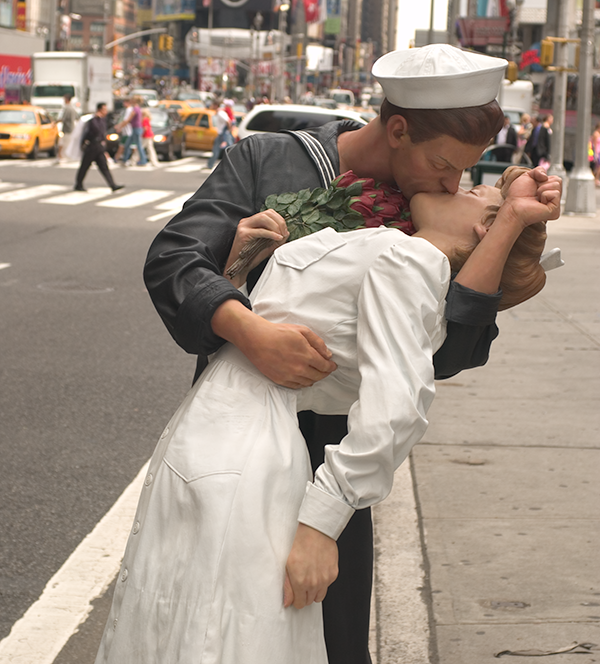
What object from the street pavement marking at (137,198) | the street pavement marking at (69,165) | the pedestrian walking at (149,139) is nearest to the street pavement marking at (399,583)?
the street pavement marking at (137,198)

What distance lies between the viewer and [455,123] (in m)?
2.20

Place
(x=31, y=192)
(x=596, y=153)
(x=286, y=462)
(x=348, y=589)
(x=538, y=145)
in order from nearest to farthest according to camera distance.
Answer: (x=286, y=462)
(x=348, y=589)
(x=31, y=192)
(x=538, y=145)
(x=596, y=153)

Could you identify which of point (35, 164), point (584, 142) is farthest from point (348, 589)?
point (35, 164)

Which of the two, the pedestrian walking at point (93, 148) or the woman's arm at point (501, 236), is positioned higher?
the woman's arm at point (501, 236)

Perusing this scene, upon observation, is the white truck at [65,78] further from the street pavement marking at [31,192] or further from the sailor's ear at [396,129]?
the sailor's ear at [396,129]

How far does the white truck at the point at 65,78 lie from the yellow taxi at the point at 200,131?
8373mm

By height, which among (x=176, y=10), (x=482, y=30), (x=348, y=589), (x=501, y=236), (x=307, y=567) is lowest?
(x=348, y=589)

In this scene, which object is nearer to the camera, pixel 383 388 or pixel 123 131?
pixel 383 388

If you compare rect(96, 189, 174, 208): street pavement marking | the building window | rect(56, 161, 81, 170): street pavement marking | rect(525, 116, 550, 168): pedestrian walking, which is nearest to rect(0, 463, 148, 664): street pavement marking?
rect(96, 189, 174, 208): street pavement marking

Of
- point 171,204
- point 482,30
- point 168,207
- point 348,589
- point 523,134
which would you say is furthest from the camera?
point 482,30

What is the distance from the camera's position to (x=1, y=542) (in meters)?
4.38

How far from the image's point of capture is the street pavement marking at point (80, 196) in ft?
62.1

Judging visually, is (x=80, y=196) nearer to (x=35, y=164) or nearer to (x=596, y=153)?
(x=35, y=164)

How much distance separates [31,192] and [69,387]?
47.5 ft
